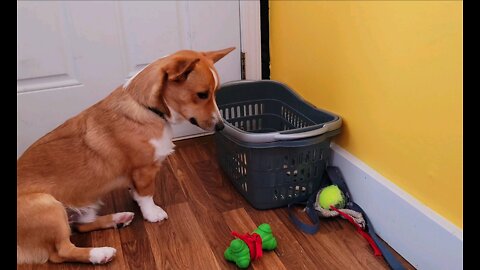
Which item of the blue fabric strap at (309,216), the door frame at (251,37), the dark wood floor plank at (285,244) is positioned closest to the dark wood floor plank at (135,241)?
the dark wood floor plank at (285,244)

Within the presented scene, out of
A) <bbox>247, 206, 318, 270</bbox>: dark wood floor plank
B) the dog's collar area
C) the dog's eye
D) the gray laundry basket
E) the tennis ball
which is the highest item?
the dog's eye

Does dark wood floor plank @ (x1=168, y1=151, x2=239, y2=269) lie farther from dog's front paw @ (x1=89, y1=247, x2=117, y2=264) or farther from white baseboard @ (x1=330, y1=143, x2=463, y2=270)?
white baseboard @ (x1=330, y1=143, x2=463, y2=270)

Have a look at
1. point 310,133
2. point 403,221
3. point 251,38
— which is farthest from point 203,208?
point 251,38

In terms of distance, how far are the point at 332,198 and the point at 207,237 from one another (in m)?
0.45

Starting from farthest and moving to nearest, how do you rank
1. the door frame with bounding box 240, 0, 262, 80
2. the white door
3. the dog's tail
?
the door frame with bounding box 240, 0, 262, 80 → the white door → the dog's tail

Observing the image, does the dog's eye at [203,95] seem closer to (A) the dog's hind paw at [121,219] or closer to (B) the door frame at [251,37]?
(A) the dog's hind paw at [121,219]

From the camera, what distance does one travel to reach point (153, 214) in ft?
5.13

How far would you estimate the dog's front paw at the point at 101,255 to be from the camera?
1.34 m

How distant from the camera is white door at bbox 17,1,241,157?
186 cm

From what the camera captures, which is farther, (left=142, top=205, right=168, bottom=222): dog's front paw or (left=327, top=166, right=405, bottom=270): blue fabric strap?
(left=142, top=205, right=168, bottom=222): dog's front paw

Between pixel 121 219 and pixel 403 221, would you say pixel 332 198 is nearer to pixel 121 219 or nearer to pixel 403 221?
pixel 403 221

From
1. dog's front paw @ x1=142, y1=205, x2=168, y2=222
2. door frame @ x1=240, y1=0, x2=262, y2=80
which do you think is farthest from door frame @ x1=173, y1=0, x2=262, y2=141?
dog's front paw @ x1=142, y1=205, x2=168, y2=222

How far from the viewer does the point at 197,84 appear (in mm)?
1381

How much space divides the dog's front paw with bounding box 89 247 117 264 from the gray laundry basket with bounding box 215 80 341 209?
527 millimetres
